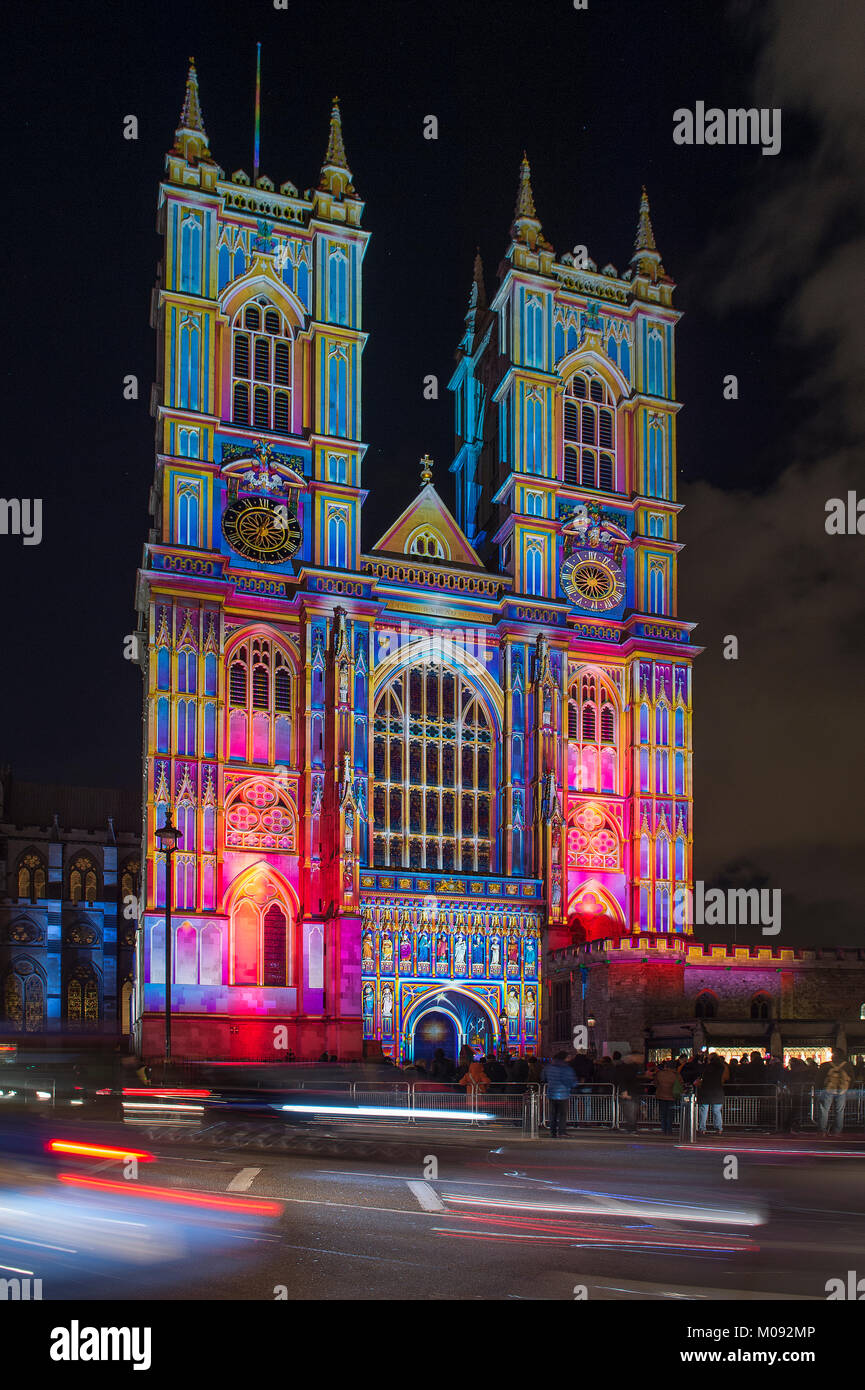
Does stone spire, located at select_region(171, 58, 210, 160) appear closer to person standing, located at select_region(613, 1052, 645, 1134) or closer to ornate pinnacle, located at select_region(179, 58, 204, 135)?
ornate pinnacle, located at select_region(179, 58, 204, 135)

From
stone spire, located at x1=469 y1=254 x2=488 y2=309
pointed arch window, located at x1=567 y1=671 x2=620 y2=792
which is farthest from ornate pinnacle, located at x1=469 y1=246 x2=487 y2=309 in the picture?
pointed arch window, located at x1=567 y1=671 x2=620 y2=792

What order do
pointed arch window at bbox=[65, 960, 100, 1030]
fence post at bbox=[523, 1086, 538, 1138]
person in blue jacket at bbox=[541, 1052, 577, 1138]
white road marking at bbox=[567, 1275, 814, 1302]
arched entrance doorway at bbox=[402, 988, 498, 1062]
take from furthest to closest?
pointed arch window at bbox=[65, 960, 100, 1030], arched entrance doorway at bbox=[402, 988, 498, 1062], fence post at bbox=[523, 1086, 538, 1138], person in blue jacket at bbox=[541, 1052, 577, 1138], white road marking at bbox=[567, 1275, 814, 1302]

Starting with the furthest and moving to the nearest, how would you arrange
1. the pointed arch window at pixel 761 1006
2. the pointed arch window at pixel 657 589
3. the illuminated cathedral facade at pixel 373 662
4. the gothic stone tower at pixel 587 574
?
the pointed arch window at pixel 657 589
the gothic stone tower at pixel 587 574
the illuminated cathedral facade at pixel 373 662
the pointed arch window at pixel 761 1006

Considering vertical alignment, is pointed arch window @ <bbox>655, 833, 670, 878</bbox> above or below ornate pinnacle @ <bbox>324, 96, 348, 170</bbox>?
below

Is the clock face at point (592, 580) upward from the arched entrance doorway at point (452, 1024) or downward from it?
upward

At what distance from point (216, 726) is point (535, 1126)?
29.1 meters

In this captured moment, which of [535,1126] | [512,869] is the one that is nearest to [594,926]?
[512,869]

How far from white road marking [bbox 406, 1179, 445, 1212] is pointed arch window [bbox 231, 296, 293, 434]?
43.3 metres

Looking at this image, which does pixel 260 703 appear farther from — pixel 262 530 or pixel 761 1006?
pixel 761 1006

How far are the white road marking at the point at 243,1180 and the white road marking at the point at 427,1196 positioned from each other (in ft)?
5.81

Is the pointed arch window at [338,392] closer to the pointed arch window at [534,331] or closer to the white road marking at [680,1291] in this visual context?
the pointed arch window at [534,331]

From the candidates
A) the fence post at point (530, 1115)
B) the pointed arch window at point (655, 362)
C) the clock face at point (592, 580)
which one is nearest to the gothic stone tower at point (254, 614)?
the clock face at point (592, 580)

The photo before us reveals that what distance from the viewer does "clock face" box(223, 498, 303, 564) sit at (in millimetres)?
53969

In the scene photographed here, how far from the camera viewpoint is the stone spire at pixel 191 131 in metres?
56.8
